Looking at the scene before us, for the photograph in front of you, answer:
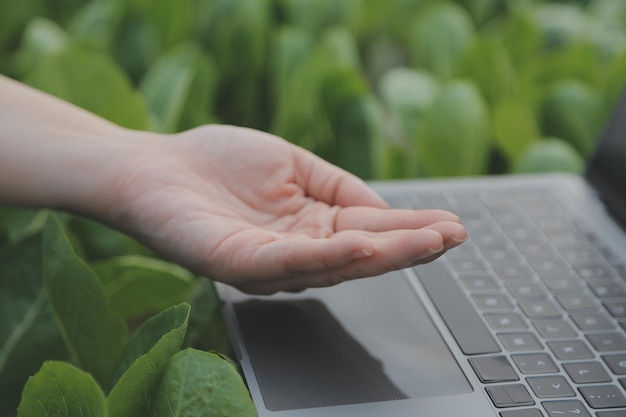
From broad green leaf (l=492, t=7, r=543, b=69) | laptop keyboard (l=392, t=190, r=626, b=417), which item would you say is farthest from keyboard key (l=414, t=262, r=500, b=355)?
broad green leaf (l=492, t=7, r=543, b=69)

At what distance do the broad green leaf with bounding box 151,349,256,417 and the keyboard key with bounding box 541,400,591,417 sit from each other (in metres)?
0.20

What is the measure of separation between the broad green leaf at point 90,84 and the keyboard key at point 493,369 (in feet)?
1.57

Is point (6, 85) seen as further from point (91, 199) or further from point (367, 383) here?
point (367, 383)

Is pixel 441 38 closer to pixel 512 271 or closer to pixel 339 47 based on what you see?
pixel 339 47

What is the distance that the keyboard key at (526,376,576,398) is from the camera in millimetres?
591

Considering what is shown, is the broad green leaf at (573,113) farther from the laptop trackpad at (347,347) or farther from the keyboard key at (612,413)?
the keyboard key at (612,413)

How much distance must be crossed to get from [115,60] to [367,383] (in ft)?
2.36

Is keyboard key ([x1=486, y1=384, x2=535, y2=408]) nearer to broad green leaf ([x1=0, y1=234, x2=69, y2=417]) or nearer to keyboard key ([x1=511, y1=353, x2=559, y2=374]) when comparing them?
keyboard key ([x1=511, y1=353, x2=559, y2=374])

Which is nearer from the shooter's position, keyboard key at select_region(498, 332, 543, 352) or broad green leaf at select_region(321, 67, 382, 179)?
keyboard key at select_region(498, 332, 543, 352)

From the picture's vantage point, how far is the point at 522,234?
0.85 meters

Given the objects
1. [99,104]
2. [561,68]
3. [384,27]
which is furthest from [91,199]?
[384,27]

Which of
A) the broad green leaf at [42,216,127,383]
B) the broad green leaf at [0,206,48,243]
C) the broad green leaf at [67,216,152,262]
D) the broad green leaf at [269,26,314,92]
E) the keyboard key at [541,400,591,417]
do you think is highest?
the broad green leaf at [269,26,314,92]

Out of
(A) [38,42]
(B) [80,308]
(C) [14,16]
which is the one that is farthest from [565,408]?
(C) [14,16]

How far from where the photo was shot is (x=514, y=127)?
3.33 ft
